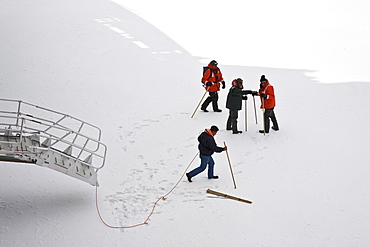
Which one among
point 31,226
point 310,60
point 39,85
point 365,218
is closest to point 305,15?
point 310,60

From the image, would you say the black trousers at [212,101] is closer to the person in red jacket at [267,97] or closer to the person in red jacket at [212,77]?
the person in red jacket at [212,77]

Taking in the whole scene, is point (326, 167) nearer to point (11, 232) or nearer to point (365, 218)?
point (365, 218)

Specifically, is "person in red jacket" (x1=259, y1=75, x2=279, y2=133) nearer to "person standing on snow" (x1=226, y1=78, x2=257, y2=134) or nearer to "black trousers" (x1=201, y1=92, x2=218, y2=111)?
"person standing on snow" (x1=226, y1=78, x2=257, y2=134)

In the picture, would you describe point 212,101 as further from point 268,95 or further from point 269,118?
point 268,95

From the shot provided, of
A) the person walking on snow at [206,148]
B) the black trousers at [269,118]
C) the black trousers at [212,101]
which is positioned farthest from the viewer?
the black trousers at [212,101]

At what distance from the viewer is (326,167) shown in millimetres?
11008

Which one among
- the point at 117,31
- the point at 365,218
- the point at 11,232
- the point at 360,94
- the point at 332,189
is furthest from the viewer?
the point at 117,31

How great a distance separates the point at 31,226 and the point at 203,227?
9.99ft

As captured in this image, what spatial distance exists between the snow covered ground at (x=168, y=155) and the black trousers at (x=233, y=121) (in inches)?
11.0

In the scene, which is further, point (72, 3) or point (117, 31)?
point (72, 3)

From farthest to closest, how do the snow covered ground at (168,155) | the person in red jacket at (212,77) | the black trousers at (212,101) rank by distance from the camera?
the black trousers at (212,101) → the person in red jacket at (212,77) → the snow covered ground at (168,155)

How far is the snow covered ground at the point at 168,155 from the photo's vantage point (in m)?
8.82

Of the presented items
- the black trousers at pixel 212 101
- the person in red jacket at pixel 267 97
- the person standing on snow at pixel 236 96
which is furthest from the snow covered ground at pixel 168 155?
the person standing on snow at pixel 236 96

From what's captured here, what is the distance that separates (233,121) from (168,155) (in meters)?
1.99
